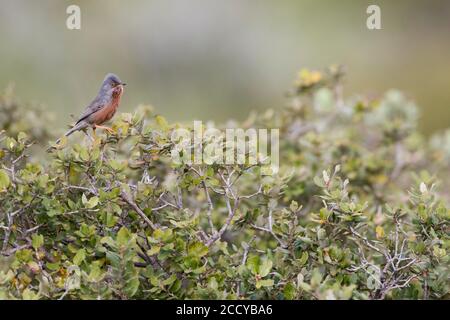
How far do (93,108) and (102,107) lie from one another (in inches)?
2.2

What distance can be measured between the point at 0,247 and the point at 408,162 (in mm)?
3355

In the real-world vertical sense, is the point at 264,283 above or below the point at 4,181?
below

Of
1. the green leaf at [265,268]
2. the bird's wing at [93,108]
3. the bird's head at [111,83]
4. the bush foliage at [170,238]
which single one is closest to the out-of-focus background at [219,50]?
the bird's head at [111,83]

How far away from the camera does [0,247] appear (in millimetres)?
3031

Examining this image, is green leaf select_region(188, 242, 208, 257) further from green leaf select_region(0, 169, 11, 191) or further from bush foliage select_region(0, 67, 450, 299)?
green leaf select_region(0, 169, 11, 191)

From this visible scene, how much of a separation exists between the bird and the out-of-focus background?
6.07 meters

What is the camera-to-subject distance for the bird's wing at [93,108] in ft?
12.2

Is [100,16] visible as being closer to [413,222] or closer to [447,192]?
[447,192]

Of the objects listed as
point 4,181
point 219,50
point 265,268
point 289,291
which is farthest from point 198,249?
point 219,50

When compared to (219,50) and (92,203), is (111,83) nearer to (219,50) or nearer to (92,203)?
(92,203)

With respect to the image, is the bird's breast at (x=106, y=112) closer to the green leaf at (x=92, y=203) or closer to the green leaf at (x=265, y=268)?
the green leaf at (x=92, y=203)

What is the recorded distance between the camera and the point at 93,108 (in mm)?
3795

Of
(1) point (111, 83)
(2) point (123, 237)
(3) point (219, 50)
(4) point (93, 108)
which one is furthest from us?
(3) point (219, 50)

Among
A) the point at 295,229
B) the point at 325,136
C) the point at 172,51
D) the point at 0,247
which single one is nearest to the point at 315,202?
the point at 325,136
